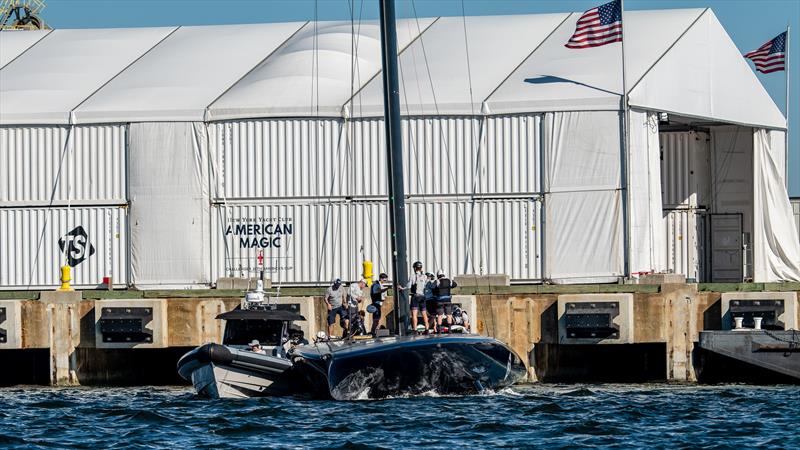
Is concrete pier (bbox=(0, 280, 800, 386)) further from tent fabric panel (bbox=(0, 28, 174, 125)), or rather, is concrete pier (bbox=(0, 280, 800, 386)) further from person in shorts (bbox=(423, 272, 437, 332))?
tent fabric panel (bbox=(0, 28, 174, 125))

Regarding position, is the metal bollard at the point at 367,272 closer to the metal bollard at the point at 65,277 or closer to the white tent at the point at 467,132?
the white tent at the point at 467,132

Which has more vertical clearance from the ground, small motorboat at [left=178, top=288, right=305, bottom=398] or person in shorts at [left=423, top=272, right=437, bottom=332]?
person in shorts at [left=423, top=272, right=437, bottom=332]

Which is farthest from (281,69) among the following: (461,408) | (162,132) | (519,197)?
(461,408)

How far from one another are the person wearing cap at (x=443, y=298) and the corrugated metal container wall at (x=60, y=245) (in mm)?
12424

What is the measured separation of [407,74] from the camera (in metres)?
45.8

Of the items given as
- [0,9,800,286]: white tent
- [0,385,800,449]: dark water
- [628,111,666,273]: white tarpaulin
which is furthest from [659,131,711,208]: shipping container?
[0,385,800,449]: dark water

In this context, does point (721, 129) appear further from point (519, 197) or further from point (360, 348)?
point (360, 348)

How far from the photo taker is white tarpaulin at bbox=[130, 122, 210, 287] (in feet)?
144

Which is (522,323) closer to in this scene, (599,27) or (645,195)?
(645,195)

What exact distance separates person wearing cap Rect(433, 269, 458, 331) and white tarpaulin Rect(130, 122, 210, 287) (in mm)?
10778

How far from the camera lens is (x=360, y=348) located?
3259cm

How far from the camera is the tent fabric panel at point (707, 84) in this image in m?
44.1

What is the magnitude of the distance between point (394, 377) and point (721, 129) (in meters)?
20.1

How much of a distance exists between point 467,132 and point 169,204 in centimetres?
839
